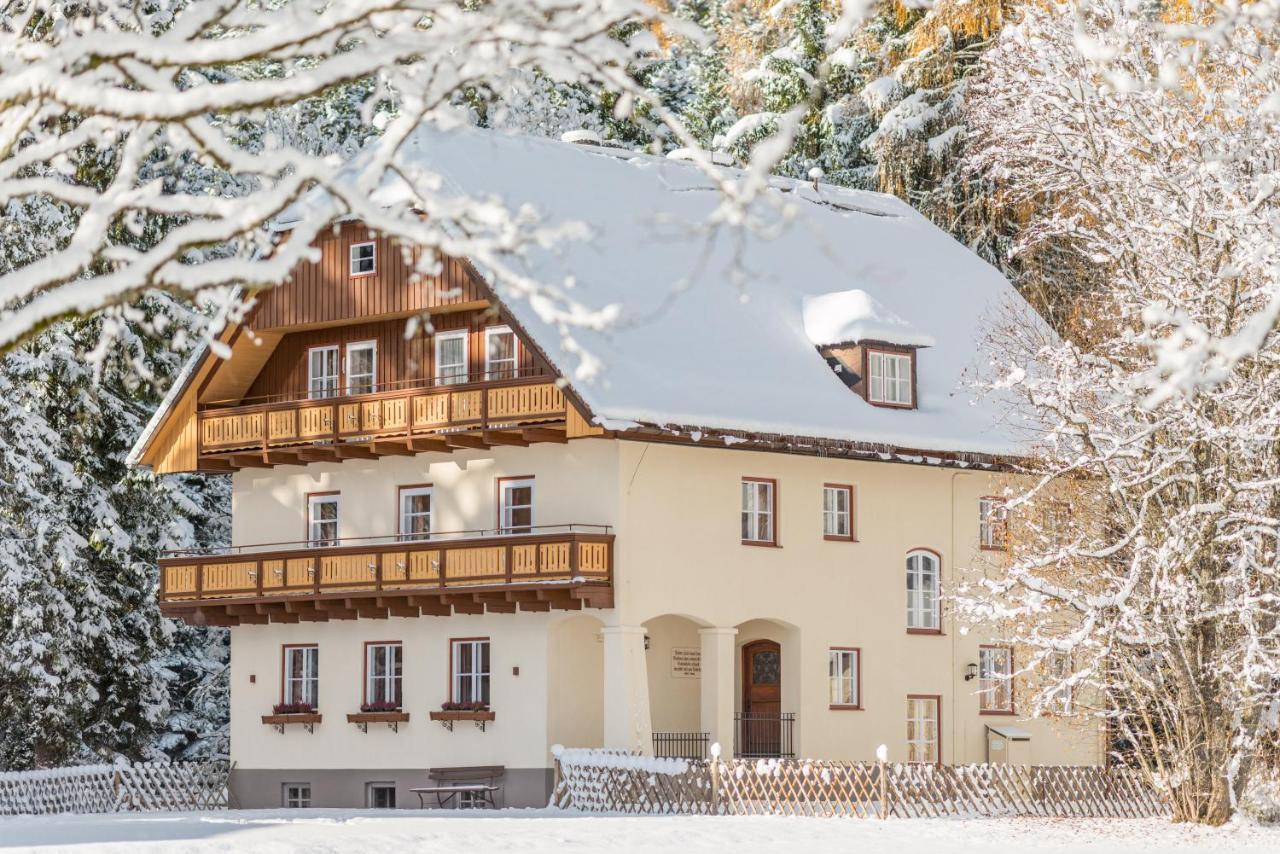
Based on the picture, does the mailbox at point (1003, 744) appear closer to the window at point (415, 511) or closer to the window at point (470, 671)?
the window at point (470, 671)

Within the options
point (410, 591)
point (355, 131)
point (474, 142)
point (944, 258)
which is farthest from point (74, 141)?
point (355, 131)

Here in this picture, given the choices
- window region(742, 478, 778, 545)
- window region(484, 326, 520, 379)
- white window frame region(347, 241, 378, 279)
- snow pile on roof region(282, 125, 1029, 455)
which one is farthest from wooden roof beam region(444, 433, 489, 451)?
window region(742, 478, 778, 545)

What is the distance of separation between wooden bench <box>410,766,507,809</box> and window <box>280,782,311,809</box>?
340 cm

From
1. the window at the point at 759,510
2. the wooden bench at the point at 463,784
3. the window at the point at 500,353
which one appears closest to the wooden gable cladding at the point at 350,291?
the window at the point at 500,353

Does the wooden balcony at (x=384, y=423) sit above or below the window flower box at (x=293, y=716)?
above

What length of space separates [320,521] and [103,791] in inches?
255

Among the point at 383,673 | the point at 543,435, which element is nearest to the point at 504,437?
the point at 543,435

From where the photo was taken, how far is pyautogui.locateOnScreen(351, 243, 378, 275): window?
43125 millimetres

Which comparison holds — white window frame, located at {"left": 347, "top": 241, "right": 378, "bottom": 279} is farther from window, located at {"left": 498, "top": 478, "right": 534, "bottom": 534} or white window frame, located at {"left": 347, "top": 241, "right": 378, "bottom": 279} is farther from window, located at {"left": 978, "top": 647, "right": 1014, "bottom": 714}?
window, located at {"left": 978, "top": 647, "right": 1014, "bottom": 714}

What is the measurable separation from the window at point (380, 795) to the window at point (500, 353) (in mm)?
7676

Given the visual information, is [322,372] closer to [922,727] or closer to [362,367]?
[362,367]

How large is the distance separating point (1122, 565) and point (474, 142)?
1689 cm

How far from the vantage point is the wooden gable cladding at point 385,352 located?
139 feet

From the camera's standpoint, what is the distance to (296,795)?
146ft
